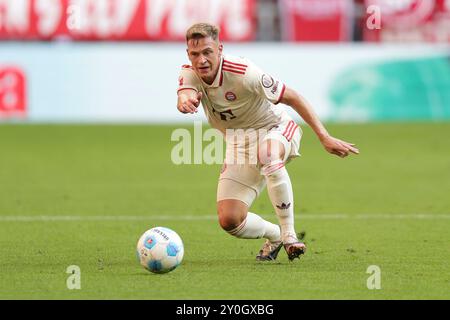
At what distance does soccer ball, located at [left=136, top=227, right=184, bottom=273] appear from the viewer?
7965 millimetres

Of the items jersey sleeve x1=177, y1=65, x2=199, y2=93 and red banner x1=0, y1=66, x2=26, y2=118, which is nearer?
jersey sleeve x1=177, y1=65, x2=199, y2=93

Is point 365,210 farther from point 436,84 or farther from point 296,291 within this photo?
point 436,84

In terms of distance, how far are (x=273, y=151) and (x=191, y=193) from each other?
567cm

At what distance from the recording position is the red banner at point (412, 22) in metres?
24.8

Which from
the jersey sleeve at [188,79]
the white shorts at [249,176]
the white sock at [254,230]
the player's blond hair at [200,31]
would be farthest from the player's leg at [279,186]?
the player's blond hair at [200,31]

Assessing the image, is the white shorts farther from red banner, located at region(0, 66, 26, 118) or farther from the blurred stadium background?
red banner, located at region(0, 66, 26, 118)

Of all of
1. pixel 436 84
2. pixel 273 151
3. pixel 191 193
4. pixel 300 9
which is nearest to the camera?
pixel 273 151

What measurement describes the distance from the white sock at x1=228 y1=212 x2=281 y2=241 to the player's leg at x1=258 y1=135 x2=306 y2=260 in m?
0.28

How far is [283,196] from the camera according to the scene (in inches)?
335

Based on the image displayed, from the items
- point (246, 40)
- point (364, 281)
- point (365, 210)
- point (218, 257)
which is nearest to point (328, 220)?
point (365, 210)

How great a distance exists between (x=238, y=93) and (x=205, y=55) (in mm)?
455

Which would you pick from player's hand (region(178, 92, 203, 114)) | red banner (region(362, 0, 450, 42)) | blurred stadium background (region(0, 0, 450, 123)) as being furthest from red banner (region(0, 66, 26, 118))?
player's hand (region(178, 92, 203, 114))

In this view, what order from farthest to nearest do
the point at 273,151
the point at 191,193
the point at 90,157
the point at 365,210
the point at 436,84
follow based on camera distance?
the point at 436,84
the point at 90,157
the point at 191,193
the point at 365,210
the point at 273,151

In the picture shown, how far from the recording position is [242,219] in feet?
28.5
